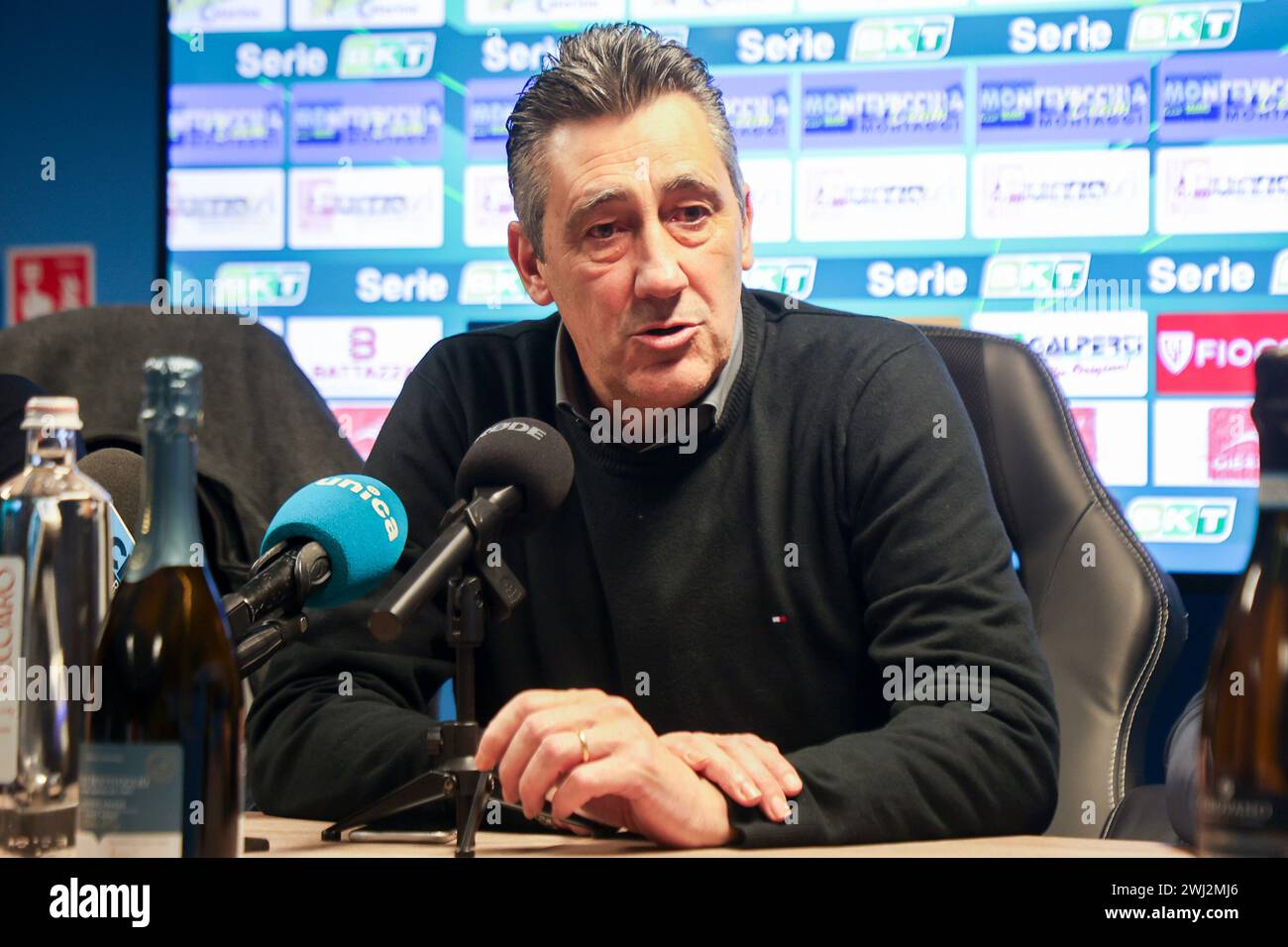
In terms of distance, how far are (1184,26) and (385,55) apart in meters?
1.50

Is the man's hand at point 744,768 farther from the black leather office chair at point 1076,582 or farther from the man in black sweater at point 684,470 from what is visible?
the black leather office chair at point 1076,582

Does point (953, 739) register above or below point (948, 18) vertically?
below

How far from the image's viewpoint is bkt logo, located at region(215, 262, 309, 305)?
9.01 ft

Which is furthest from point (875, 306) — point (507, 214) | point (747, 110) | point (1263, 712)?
point (1263, 712)

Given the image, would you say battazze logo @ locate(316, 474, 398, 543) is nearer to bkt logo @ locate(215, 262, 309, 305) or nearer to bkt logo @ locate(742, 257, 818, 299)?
bkt logo @ locate(742, 257, 818, 299)

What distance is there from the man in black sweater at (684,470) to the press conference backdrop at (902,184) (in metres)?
0.99

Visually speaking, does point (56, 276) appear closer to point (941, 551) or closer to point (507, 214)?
point (507, 214)

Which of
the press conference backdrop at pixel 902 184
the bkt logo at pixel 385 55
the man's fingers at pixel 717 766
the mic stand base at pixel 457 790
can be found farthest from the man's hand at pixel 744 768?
the bkt logo at pixel 385 55

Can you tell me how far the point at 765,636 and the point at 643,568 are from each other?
15 cm

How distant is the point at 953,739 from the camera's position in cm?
109

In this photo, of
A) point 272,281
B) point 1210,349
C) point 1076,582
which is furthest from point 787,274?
point 1076,582
